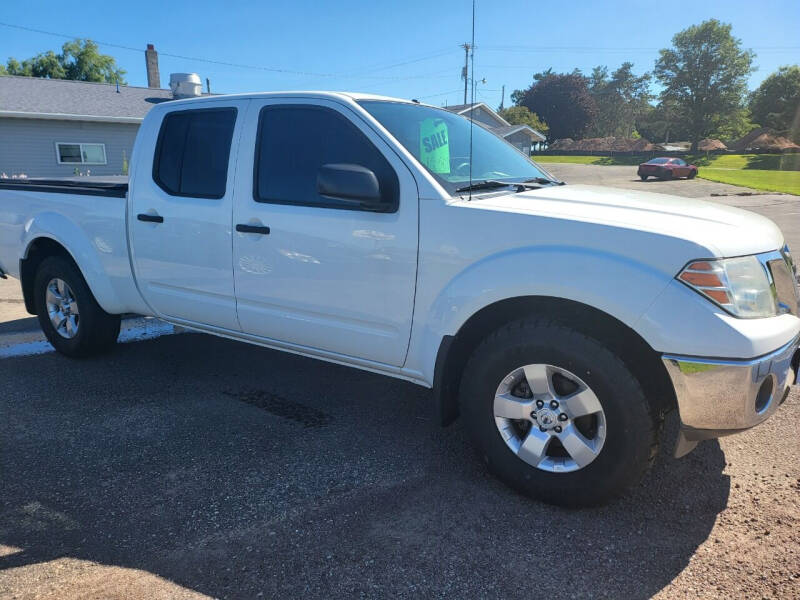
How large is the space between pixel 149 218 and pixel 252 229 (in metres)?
0.96

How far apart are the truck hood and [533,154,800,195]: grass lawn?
1132 inches

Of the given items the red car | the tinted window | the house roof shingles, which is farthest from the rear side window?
the red car

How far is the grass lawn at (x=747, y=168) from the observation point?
33156 millimetres

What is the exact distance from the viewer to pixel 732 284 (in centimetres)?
235

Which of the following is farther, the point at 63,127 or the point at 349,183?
the point at 63,127

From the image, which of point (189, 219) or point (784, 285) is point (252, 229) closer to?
point (189, 219)

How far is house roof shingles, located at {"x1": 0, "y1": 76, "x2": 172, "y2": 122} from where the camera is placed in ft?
63.8

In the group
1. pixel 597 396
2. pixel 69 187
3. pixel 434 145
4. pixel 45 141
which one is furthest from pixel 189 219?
pixel 45 141

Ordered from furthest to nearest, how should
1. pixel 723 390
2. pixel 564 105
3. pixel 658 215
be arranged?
pixel 564 105
pixel 658 215
pixel 723 390

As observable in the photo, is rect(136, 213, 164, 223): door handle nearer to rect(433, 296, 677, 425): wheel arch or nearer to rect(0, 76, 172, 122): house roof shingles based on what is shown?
rect(433, 296, 677, 425): wheel arch

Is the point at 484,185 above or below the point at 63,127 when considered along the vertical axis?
below

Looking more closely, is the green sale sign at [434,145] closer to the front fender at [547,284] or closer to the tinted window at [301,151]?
the tinted window at [301,151]

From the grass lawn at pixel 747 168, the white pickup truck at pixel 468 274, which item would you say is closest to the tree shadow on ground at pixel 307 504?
the white pickup truck at pixel 468 274

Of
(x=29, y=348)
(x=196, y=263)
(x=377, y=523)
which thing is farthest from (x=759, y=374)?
(x=29, y=348)
